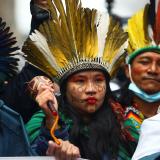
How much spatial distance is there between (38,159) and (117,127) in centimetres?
108

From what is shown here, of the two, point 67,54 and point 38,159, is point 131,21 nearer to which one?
point 67,54

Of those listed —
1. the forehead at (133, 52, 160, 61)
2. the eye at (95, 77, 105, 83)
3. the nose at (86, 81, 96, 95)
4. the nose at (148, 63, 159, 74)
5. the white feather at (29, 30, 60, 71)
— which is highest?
the white feather at (29, 30, 60, 71)

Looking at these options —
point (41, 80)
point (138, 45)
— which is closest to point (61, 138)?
point (41, 80)

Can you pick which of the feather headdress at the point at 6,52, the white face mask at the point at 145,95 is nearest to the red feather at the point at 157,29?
the white face mask at the point at 145,95

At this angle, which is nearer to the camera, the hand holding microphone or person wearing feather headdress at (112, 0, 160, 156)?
the hand holding microphone

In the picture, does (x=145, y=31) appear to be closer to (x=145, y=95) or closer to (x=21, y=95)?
(x=145, y=95)

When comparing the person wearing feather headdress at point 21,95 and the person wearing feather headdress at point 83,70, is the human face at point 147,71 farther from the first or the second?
the person wearing feather headdress at point 21,95

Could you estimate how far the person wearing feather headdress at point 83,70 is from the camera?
17.3ft

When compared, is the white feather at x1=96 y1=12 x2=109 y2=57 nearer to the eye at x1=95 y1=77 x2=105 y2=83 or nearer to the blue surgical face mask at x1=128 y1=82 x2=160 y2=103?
the eye at x1=95 y1=77 x2=105 y2=83

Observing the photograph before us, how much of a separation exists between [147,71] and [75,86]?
2.25ft

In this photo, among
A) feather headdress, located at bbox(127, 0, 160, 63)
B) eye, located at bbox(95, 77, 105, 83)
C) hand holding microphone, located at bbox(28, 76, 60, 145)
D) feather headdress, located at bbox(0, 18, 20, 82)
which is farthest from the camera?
feather headdress, located at bbox(127, 0, 160, 63)

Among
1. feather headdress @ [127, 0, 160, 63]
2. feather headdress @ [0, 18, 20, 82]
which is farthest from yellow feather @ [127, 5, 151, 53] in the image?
feather headdress @ [0, 18, 20, 82]

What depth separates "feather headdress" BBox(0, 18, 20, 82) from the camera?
514 centimetres

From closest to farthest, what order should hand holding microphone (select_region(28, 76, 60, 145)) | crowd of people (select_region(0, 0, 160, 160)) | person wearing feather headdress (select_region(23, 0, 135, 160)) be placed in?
hand holding microphone (select_region(28, 76, 60, 145)), crowd of people (select_region(0, 0, 160, 160)), person wearing feather headdress (select_region(23, 0, 135, 160))
